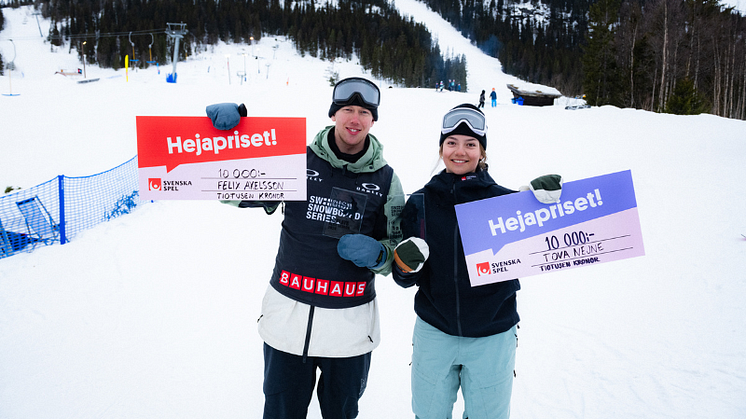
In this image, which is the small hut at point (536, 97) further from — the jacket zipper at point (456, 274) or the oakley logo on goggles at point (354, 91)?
the jacket zipper at point (456, 274)

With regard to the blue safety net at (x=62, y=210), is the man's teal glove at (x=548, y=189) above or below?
above

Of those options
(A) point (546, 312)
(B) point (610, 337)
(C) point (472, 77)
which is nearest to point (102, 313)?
(A) point (546, 312)

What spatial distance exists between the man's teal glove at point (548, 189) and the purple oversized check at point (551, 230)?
0.04 m

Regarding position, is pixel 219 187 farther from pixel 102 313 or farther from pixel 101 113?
pixel 101 113

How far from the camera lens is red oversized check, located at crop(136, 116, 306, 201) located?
1.97 m

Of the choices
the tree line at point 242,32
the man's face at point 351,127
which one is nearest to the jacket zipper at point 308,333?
the man's face at point 351,127

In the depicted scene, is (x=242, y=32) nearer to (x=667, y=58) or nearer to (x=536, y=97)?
(x=536, y=97)

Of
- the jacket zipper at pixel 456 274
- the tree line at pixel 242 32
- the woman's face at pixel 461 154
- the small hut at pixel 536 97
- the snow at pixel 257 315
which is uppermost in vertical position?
the tree line at pixel 242 32

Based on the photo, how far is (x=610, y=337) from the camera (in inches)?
147

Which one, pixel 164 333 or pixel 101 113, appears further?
pixel 101 113

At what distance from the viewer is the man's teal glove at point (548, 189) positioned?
181 centimetres

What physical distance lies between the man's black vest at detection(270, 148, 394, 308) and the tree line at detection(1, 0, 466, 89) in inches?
2464

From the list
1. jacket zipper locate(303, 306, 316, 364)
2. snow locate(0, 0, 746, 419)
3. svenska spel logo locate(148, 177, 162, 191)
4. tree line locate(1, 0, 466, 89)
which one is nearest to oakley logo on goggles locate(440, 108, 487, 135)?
snow locate(0, 0, 746, 419)

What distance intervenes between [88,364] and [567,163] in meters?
11.8
